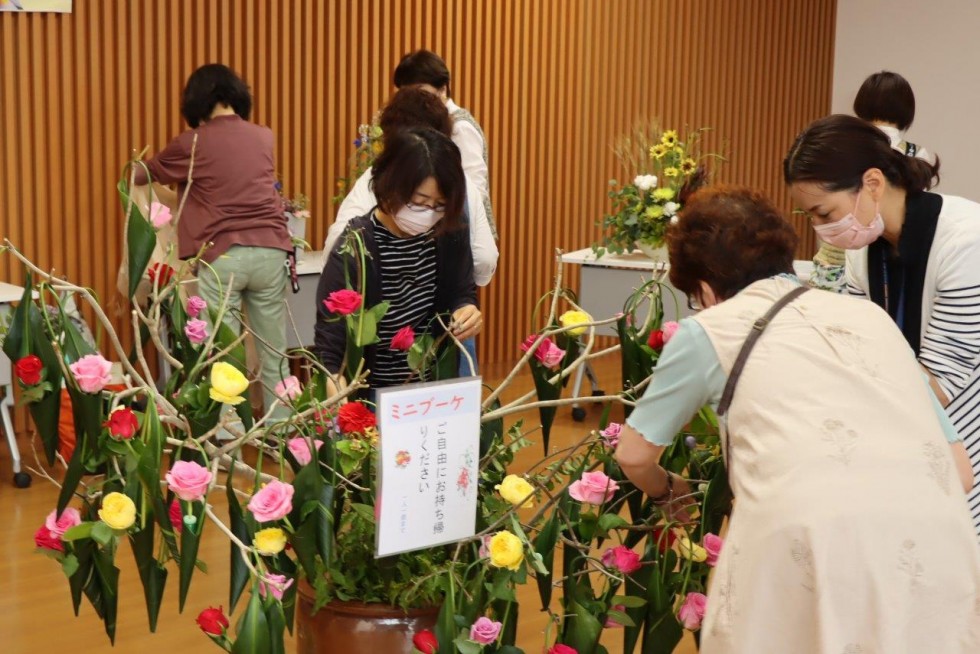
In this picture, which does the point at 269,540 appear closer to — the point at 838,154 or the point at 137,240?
the point at 137,240

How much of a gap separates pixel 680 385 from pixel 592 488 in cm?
24

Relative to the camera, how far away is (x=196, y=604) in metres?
3.46

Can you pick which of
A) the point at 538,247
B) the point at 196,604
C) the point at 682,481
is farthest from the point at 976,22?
the point at 682,481

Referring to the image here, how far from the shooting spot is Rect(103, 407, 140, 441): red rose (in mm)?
1591

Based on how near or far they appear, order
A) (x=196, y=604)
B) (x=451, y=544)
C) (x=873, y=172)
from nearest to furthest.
A: (x=451, y=544), (x=873, y=172), (x=196, y=604)

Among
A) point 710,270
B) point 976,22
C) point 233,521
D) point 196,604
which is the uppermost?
point 976,22

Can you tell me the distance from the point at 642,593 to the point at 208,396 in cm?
68

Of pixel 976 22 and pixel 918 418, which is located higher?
pixel 976 22

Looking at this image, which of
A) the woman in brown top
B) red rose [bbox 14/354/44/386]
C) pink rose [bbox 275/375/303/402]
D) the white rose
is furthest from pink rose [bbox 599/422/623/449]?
the white rose

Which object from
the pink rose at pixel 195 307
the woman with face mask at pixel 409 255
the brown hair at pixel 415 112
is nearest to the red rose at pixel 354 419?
the pink rose at pixel 195 307

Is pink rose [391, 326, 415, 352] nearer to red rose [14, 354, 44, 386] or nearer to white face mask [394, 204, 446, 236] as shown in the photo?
red rose [14, 354, 44, 386]

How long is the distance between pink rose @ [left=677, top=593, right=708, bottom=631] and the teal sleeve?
273mm

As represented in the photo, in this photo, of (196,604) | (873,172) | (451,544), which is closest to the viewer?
(451,544)

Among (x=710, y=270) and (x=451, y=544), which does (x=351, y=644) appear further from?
(x=710, y=270)
